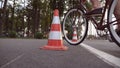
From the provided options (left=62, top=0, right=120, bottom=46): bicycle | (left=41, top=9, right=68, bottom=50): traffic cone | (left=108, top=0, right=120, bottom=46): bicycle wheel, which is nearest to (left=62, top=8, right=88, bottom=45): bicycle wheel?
(left=62, top=0, right=120, bottom=46): bicycle

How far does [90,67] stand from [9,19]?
54738 mm

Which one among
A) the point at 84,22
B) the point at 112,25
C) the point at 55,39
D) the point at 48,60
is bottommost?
the point at 48,60

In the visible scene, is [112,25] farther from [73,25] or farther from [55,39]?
[73,25]

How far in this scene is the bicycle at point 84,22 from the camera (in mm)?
4898

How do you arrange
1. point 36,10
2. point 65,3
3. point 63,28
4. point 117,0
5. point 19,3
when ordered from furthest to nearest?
point 19,3 → point 36,10 → point 65,3 → point 63,28 → point 117,0

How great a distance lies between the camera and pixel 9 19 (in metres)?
58.0

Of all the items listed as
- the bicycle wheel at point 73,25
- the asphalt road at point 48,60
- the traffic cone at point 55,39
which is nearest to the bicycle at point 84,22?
the bicycle wheel at point 73,25

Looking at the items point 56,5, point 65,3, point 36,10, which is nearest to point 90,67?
point 56,5

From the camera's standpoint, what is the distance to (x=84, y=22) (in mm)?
7617

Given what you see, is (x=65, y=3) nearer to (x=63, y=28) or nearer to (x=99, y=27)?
(x=63, y=28)

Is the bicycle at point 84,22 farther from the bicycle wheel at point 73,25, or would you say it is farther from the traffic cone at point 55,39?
the traffic cone at point 55,39

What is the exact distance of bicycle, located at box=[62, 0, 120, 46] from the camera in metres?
4.90

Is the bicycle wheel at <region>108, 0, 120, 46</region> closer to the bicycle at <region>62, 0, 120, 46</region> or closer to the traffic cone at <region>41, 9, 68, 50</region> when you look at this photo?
the bicycle at <region>62, 0, 120, 46</region>

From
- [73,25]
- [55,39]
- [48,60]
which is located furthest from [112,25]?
[73,25]
